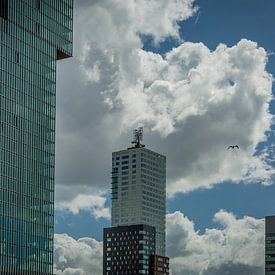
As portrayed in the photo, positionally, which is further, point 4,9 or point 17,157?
point 17,157

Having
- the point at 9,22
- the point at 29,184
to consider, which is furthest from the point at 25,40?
the point at 29,184

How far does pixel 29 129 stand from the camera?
198 meters

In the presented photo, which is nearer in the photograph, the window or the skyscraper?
the skyscraper

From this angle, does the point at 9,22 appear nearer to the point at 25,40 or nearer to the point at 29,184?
the point at 25,40

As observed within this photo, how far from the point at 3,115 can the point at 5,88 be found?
5.95 meters

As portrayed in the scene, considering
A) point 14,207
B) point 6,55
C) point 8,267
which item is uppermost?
point 6,55

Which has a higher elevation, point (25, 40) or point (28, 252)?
point (25, 40)

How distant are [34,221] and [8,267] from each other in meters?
14.3

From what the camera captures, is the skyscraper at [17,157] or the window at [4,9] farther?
the window at [4,9]

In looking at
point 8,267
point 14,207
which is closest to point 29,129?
point 14,207

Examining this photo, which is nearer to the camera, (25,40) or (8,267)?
(8,267)

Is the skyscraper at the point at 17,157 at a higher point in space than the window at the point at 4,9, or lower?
lower

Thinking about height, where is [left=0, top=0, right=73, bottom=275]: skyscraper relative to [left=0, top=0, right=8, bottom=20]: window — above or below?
below

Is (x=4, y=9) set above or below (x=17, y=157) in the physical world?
above
